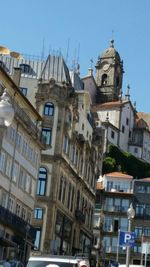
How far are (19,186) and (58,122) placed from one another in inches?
719

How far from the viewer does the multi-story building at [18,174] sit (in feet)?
187

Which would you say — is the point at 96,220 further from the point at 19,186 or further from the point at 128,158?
the point at 19,186

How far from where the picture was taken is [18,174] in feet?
199

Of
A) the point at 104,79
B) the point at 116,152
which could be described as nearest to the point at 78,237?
the point at 116,152

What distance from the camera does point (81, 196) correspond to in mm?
91438

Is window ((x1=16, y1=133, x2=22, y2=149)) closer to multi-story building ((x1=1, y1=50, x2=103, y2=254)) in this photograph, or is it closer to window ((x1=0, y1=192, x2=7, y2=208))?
window ((x1=0, y1=192, x2=7, y2=208))

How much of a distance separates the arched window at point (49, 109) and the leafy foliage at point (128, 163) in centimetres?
7908

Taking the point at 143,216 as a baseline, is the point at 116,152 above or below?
above

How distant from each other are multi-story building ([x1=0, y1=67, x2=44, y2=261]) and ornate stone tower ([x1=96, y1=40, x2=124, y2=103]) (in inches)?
4746

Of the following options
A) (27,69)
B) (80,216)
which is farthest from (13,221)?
(80,216)

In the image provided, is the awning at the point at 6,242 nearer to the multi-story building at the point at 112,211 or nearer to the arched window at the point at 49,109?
→ the arched window at the point at 49,109

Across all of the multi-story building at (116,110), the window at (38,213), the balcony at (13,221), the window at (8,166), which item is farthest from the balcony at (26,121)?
the multi-story building at (116,110)

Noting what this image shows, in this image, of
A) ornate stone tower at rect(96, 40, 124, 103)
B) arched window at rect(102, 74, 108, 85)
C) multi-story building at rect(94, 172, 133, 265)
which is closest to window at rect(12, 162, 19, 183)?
multi-story building at rect(94, 172, 133, 265)

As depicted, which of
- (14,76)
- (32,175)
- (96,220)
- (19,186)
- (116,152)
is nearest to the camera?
(19,186)
